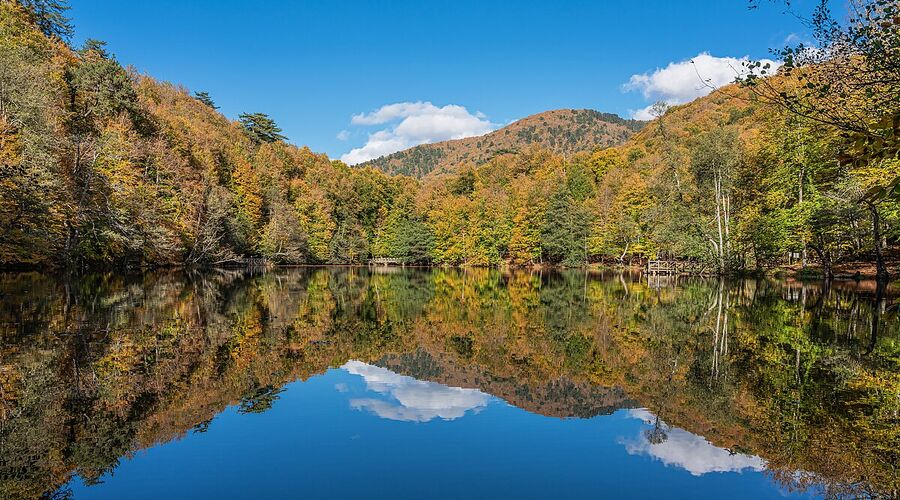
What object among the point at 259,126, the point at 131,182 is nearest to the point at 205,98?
the point at 259,126

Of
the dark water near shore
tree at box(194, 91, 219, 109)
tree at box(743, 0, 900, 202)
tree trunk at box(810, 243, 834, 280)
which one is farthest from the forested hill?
tree at box(743, 0, 900, 202)

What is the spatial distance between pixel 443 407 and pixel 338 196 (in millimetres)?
71374

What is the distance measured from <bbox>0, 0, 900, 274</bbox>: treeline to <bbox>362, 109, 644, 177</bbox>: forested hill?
80959 millimetres

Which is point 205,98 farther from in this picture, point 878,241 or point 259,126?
point 878,241

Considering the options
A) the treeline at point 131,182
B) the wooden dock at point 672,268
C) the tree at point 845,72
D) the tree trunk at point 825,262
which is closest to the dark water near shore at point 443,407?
the tree at point 845,72

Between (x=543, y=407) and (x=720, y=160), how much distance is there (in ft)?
122

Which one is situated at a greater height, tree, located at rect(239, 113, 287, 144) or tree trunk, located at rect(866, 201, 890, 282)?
tree, located at rect(239, 113, 287, 144)

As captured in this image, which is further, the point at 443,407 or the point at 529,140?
the point at 529,140

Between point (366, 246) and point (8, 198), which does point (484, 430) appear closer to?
point (8, 198)

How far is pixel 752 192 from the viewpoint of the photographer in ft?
137

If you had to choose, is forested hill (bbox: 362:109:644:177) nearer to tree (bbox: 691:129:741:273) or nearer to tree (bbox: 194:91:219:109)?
tree (bbox: 194:91:219:109)

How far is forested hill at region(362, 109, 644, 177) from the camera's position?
6698 inches

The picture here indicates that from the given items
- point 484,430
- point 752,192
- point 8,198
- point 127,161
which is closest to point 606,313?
point 484,430

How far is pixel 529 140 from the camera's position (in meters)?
181
